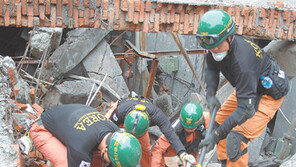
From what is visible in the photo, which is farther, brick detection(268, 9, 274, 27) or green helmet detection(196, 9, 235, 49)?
brick detection(268, 9, 274, 27)

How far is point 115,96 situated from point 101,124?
359 cm

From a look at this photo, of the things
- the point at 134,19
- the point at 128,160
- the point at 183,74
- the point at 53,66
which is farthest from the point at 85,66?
the point at 128,160

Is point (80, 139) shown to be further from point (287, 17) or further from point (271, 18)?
point (287, 17)

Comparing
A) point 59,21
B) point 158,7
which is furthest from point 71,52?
point 158,7

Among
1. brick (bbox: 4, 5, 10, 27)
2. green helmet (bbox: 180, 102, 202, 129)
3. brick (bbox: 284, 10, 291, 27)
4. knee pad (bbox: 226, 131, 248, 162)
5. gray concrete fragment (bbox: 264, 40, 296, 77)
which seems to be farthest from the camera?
gray concrete fragment (bbox: 264, 40, 296, 77)

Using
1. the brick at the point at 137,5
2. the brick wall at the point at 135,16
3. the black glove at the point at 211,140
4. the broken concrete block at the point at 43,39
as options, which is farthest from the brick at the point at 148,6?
the broken concrete block at the point at 43,39

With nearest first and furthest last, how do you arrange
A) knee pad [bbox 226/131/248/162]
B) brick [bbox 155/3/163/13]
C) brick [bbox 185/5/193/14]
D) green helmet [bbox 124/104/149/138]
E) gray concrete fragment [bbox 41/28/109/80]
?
knee pad [bbox 226/131/248/162] → green helmet [bbox 124/104/149/138] → brick [bbox 155/3/163/13] → brick [bbox 185/5/193/14] → gray concrete fragment [bbox 41/28/109/80]

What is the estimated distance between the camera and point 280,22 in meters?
5.20

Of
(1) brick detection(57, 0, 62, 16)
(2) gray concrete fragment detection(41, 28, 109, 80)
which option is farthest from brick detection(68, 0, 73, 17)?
(2) gray concrete fragment detection(41, 28, 109, 80)

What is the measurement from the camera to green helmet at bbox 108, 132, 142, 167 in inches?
120

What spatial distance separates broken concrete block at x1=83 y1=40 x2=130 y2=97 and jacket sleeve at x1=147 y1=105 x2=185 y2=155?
9.40ft

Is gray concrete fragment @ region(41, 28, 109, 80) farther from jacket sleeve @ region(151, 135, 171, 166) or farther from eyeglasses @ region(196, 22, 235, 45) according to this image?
eyeglasses @ region(196, 22, 235, 45)

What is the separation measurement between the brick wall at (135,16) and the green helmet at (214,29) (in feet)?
5.24

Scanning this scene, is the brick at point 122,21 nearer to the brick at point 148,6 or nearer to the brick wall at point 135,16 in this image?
the brick wall at point 135,16
